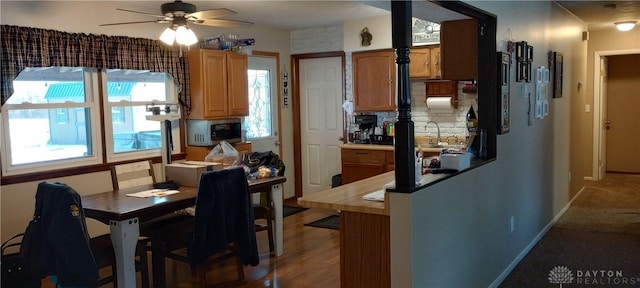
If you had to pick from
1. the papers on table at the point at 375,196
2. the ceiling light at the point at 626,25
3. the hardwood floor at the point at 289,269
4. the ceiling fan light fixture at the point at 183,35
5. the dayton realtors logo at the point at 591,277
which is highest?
the ceiling light at the point at 626,25

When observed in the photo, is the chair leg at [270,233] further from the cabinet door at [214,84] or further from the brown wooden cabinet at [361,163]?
the brown wooden cabinet at [361,163]

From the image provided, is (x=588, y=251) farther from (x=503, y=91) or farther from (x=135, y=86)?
(x=135, y=86)

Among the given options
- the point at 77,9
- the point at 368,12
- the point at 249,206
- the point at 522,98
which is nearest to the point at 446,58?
the point at 522,98

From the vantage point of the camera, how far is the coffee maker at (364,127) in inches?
254

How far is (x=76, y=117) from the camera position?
16.0 ft

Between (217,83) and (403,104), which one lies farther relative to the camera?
(217,83)

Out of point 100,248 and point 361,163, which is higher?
point 361,163

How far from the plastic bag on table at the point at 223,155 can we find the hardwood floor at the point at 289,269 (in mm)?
863

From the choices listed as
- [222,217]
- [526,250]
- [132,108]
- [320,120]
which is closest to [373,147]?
[320,120]

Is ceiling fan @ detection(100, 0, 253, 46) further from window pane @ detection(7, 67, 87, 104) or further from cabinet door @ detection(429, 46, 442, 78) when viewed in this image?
cabinet door @ detection(429, 46, 442, 78)

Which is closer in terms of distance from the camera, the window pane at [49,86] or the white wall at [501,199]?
the white wall at [501,199]

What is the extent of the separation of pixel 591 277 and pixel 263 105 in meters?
4.33

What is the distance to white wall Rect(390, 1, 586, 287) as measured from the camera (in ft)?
9.22

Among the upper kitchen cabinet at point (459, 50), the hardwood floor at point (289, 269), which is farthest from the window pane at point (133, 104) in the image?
the upper kitchen cabinet at point (459, 50)
